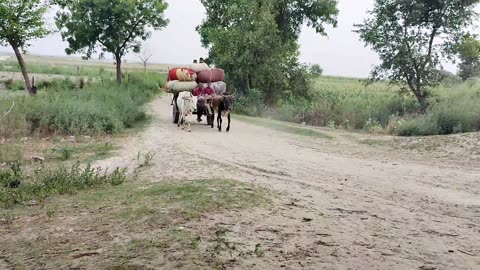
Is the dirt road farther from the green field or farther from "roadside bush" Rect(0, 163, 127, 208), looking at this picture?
the green field

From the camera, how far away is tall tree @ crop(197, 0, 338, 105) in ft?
85.1

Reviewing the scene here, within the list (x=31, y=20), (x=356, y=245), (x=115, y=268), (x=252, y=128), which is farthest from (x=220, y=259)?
(x=31, y=20)

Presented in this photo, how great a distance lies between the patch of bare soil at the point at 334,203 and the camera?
479 centimetres

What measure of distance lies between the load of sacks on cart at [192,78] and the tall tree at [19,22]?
10.8 metres

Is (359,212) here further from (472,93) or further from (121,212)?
(472,93)

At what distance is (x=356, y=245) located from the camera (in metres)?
5.07

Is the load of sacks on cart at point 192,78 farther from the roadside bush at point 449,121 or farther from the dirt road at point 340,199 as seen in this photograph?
the roadside bush at point 449,121

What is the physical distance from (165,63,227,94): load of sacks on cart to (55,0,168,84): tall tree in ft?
52.4

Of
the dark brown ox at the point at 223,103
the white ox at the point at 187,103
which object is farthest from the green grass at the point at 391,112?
the white ox at the point at 187,103

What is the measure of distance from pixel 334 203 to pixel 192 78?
997cm

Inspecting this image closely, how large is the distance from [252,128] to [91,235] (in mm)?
12335

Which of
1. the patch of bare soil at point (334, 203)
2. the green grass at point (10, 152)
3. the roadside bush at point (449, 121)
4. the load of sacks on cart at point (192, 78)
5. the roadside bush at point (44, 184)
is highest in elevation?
the load of sacks on cart at point (192, 78)

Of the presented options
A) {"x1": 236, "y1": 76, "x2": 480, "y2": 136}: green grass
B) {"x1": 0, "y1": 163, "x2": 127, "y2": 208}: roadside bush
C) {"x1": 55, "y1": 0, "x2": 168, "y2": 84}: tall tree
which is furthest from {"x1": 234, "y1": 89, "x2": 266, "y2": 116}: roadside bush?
{"x1": 0, "y1": 163, "x2": 127, "y2": 208}: roadside bush

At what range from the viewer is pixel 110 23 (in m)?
31.2
